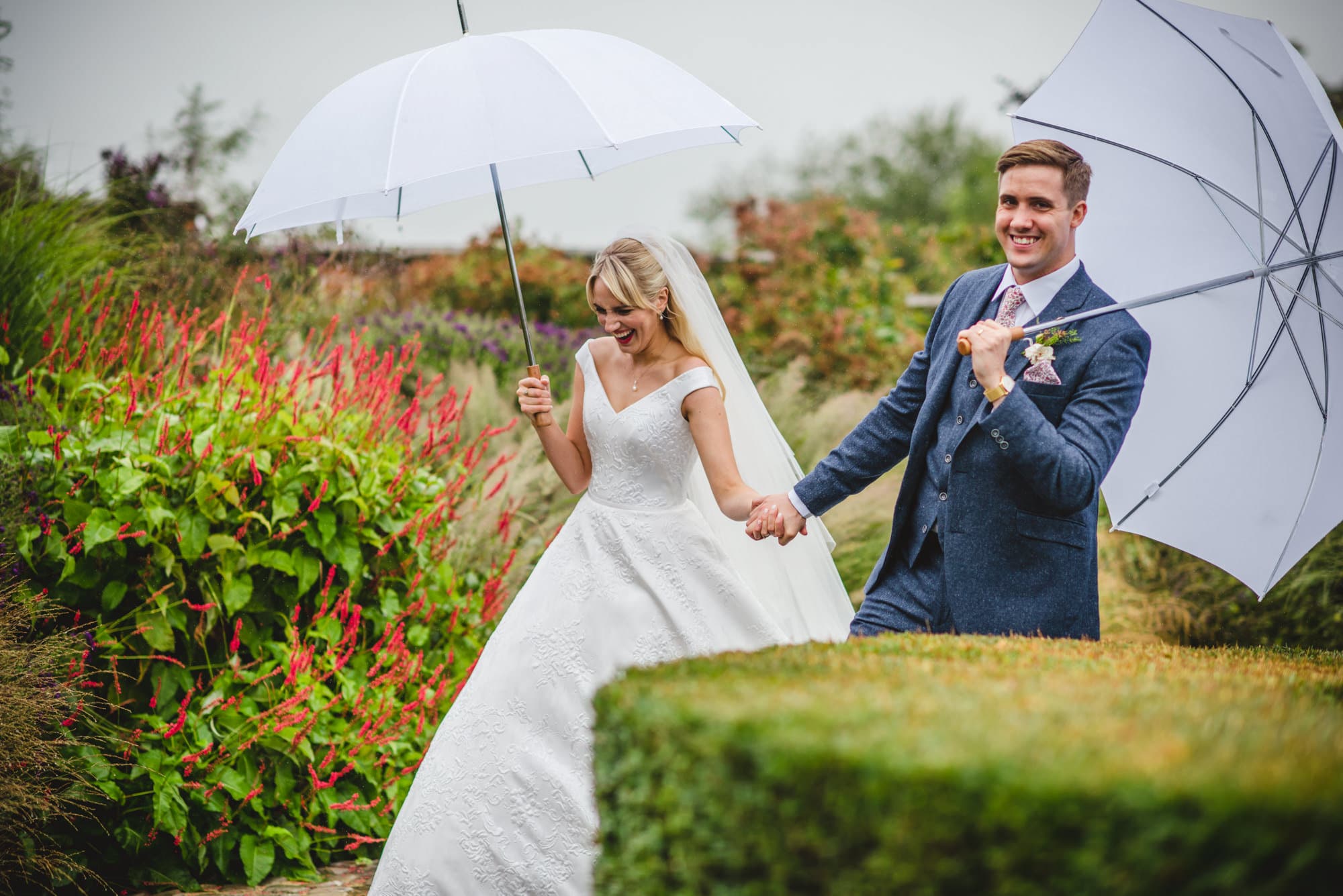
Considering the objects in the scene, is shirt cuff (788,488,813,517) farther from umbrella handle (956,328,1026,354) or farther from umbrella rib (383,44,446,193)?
umbrella rib (383,44,446,193)

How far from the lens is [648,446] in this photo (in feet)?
11.7

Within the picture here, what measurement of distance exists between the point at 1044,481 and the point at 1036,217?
728mm

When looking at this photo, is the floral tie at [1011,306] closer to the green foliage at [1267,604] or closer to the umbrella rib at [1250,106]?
the umbrella rib at [1250,106]

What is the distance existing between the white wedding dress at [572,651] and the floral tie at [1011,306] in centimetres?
97

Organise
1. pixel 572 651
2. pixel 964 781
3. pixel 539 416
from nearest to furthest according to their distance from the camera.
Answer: pixel 964 781 < pixel 572 651 < pixel 539 416

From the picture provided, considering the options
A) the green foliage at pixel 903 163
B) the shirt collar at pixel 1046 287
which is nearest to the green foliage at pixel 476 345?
the shirt collar at pixel 1046 287

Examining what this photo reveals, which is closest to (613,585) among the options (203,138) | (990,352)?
(990,352)

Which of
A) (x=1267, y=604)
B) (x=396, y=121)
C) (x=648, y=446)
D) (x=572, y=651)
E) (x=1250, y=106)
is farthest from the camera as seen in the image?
(x=1267, y=604)

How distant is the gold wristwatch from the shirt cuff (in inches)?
32.0

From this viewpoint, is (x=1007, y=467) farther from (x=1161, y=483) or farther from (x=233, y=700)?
(x=233, y=700)

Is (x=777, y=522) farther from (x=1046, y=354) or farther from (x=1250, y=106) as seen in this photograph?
(x=1250, y=106)

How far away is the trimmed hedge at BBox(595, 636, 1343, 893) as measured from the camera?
1241 mm

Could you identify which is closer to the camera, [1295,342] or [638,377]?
[1295,342]

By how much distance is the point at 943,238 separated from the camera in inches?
497
